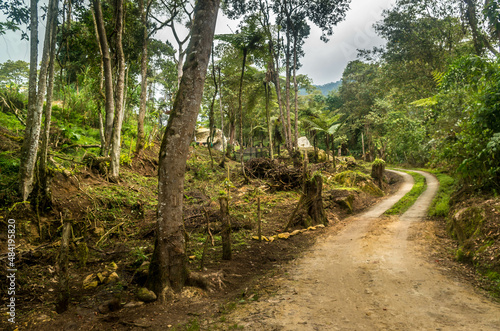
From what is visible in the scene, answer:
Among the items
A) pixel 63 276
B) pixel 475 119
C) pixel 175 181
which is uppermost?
pixel 475 119

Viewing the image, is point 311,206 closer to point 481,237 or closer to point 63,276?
point 481,237

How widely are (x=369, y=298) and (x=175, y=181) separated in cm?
347

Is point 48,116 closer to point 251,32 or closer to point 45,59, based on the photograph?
point 45,59

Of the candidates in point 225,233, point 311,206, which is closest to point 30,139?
point 225,233

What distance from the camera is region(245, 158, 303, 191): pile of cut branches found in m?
13.6

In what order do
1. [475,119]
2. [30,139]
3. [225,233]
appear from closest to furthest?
1. [225,233]
2. [30,139]
3. [475,119]

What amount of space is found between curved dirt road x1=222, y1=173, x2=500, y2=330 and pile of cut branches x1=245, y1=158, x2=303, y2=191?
729 cm

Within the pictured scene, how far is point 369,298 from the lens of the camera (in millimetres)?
3824

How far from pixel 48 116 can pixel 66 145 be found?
3.79 metres

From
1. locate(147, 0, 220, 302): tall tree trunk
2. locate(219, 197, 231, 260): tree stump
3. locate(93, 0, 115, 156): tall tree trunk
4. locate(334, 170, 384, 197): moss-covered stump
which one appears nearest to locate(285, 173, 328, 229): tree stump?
locate(219, 197, 231, 260): tree stump

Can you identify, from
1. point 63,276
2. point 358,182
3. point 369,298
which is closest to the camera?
point 63,276

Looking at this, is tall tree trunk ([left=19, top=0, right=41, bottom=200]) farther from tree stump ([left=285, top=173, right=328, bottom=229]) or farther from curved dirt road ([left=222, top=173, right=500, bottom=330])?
tree stump ([left=285, top=173, right=328, bottom=229])

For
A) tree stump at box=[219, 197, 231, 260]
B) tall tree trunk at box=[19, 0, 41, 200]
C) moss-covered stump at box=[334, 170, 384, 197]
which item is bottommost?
tree stump at box=[219, 197, 231, 260]

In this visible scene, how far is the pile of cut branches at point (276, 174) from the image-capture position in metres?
13.6
